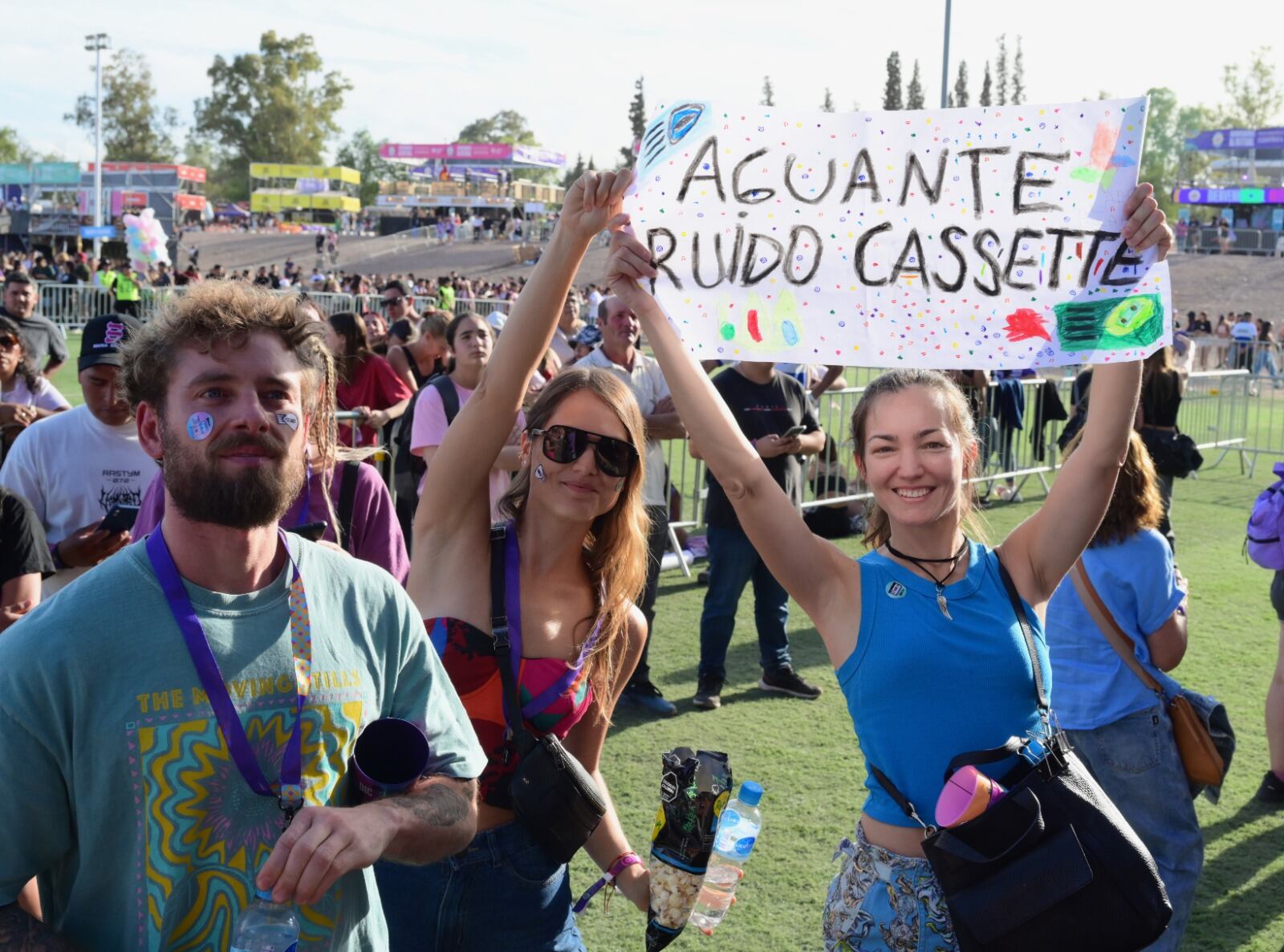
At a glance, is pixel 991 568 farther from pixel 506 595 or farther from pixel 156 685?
pixel 156 685

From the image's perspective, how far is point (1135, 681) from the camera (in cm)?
362

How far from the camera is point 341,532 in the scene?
3.88m

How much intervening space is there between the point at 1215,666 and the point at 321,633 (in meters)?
6.65

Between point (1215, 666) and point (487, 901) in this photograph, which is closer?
point (487, 901)

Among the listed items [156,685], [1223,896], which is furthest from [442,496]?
[1223,896]

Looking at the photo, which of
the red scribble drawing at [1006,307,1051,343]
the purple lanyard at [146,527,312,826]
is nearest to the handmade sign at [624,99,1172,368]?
the red scribble drawing at [1006,307,1051,343]

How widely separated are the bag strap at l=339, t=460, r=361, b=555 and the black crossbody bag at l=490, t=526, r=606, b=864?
5.37 ft

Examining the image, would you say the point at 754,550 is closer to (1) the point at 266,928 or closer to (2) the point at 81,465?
(2) the point at 81,465

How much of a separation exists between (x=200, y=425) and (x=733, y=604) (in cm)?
494

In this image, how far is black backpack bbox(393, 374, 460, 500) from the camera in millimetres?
A: 6090

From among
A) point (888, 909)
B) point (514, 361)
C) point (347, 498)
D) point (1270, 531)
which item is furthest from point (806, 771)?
point (514, 361)

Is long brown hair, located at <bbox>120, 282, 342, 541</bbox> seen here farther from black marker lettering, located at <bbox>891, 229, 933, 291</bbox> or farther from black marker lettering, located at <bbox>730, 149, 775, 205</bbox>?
black marker lettering, located at <bbox>891, 229, 933, 291</bbox>

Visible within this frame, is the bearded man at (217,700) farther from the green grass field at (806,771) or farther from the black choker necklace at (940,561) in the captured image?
the green grass field at (806,771)

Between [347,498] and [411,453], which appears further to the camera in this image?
[411,453]
